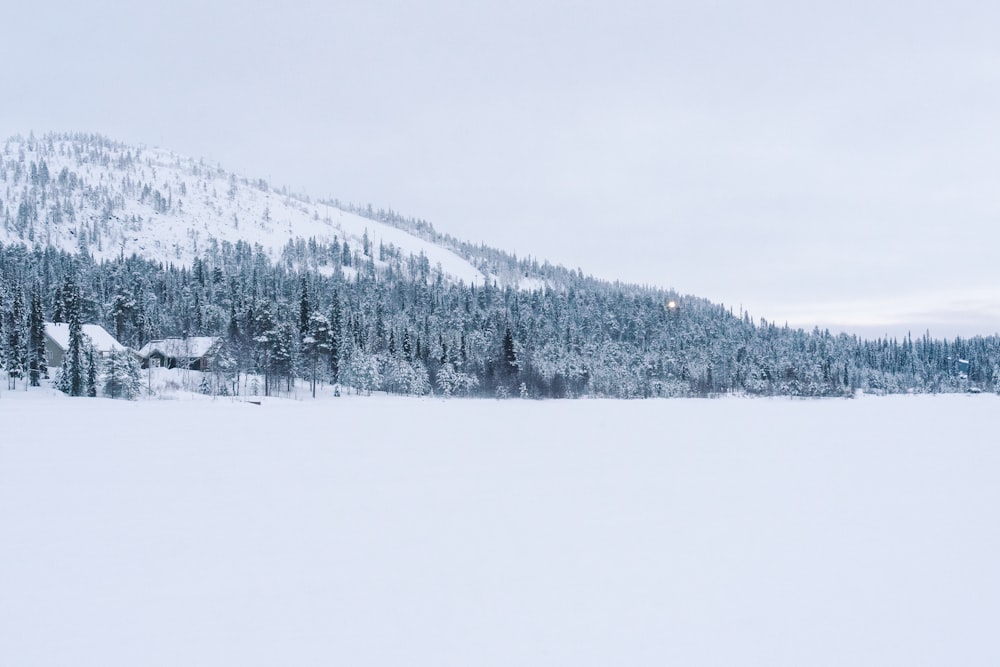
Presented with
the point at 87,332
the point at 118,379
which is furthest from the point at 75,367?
the point at 87,332

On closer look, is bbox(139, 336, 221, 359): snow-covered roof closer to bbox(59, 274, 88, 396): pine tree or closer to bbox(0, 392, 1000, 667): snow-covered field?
bbox(59, 274, 88, 396): pine tree

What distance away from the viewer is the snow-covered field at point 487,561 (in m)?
7.97

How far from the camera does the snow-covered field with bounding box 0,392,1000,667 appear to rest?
7.97 m

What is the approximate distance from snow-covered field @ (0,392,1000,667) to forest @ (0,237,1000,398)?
5092cm

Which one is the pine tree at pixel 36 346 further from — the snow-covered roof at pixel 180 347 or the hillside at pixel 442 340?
the snow-covered roof at pixel 180 347

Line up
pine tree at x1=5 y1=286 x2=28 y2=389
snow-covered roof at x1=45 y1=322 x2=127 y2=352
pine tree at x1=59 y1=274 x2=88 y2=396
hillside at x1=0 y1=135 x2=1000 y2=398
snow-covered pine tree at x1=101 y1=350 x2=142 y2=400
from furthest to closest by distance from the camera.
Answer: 1. hillside at x1=0 y1=135 x2=1000 y2=398
2. snow-covered roof at x1=45 y1=322 x2=127 y2=352
3. pine tree at x1=5 y1=286 x2=28 y2=389
4. snow-covered pine tree at x1=101 y1=350 x2=142 y2=400
5. pine tree at x1=59 y1=274 x2=88 y2=396

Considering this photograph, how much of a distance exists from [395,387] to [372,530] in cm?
8272

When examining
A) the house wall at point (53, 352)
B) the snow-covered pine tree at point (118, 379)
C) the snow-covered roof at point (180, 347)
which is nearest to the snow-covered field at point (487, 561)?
the snow-covered pine tree at point (118, 379)

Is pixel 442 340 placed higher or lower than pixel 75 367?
higher

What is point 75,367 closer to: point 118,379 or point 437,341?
point 118,379

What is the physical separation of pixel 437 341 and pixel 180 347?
43548 mm

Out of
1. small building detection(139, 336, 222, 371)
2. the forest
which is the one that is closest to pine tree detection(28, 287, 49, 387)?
the forest

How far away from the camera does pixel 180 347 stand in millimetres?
87812

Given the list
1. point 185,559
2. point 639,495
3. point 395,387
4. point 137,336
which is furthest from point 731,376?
point 185,559
